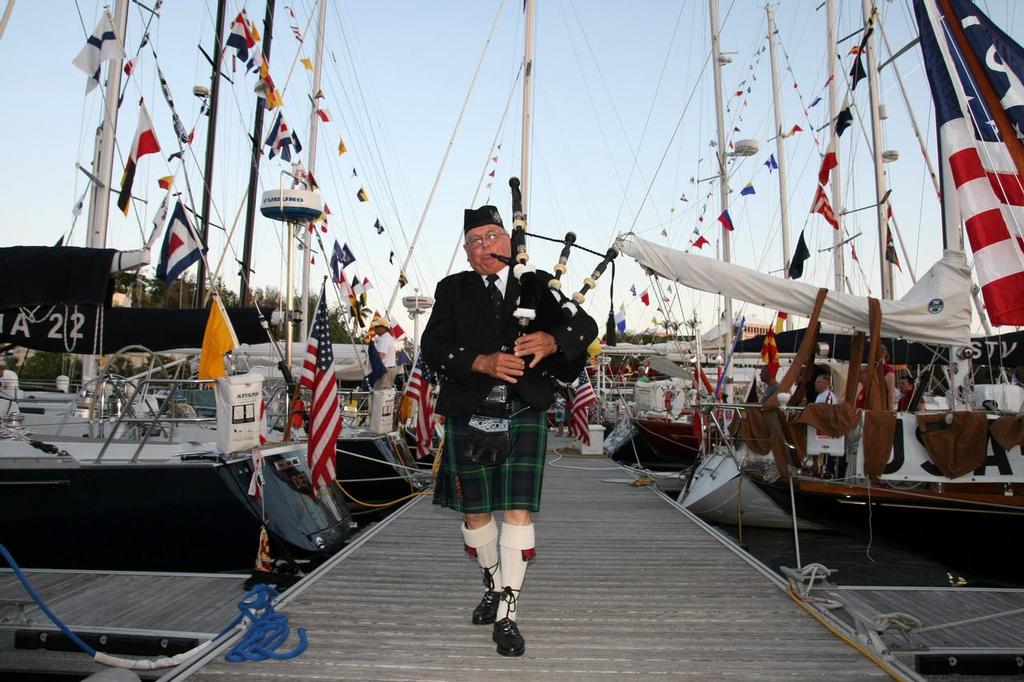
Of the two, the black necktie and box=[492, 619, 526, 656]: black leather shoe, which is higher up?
the black necktie

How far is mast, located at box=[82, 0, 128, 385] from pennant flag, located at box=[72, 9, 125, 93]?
0.08m

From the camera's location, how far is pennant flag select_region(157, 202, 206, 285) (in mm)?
7840

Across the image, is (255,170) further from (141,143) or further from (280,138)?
(141,143)

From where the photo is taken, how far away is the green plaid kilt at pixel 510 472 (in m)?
3.04

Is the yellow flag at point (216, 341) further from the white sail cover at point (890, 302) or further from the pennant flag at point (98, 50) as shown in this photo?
the white sail cover at point (890, 302)

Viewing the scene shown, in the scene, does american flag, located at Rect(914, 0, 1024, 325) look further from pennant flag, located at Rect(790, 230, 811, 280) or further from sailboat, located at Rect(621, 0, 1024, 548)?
pennant flag, located at Rect(790, 230, 811, 280)

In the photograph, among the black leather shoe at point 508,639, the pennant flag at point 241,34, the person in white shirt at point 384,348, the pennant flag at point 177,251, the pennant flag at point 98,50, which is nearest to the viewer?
the black leather shoe at point 508,639

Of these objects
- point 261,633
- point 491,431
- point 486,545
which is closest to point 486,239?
point 491,431

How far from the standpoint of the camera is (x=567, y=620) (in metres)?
3.36

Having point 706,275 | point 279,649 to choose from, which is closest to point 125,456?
point 279,649

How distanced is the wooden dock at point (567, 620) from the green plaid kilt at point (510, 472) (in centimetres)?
58

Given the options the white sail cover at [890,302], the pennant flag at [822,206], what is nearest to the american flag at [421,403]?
the white sail cover at [890,302]

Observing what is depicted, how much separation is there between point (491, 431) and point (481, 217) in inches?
38.8

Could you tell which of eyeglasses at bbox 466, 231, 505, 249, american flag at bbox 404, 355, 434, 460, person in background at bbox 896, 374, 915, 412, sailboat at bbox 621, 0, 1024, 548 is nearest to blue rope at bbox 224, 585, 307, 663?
eyeglasses at bbox 466, 231, 505, 249
